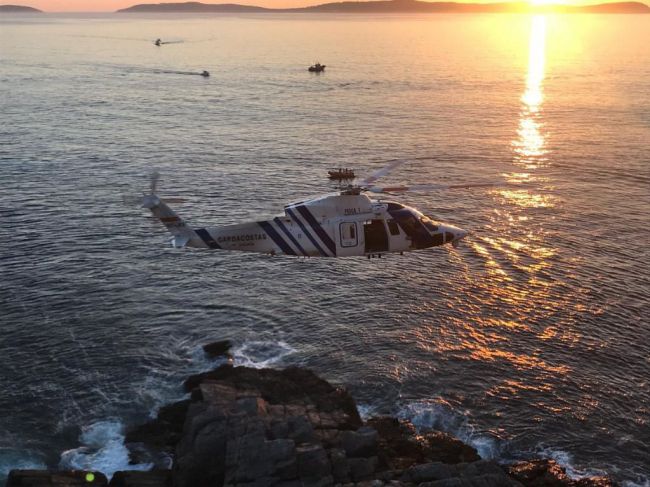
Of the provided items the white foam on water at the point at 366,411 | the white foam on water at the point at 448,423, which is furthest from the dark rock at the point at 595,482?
the white foam on water at the point at 366,411

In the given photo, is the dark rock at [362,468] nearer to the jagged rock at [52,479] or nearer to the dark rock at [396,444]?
the dark rock at [396,444]

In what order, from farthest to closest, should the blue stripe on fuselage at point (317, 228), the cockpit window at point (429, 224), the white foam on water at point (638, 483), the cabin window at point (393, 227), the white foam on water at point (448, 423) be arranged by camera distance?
the cockpit window at point (429, 224) → the cabin window at point (393, 227) → the blue stripe on fuselage at point (317, 228) → the white foam on water at point (448, 423) → the white foam on water at point (638, 483)

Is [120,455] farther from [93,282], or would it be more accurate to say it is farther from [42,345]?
[93,282]

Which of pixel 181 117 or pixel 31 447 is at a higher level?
pixel 181 117

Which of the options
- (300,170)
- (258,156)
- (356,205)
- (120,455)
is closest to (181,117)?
(258,156)

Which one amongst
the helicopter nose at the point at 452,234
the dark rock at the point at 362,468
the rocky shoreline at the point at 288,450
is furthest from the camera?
the helicopter nose at the point at 452,234

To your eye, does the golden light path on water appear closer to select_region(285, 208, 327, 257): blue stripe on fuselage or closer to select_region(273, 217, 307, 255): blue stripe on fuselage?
select_region(285, 208, 327, 257): blue stripe on fuselage

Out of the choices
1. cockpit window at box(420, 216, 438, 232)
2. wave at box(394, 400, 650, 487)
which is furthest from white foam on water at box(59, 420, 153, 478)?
cockpit window at box(420, 216, 438, 232)
